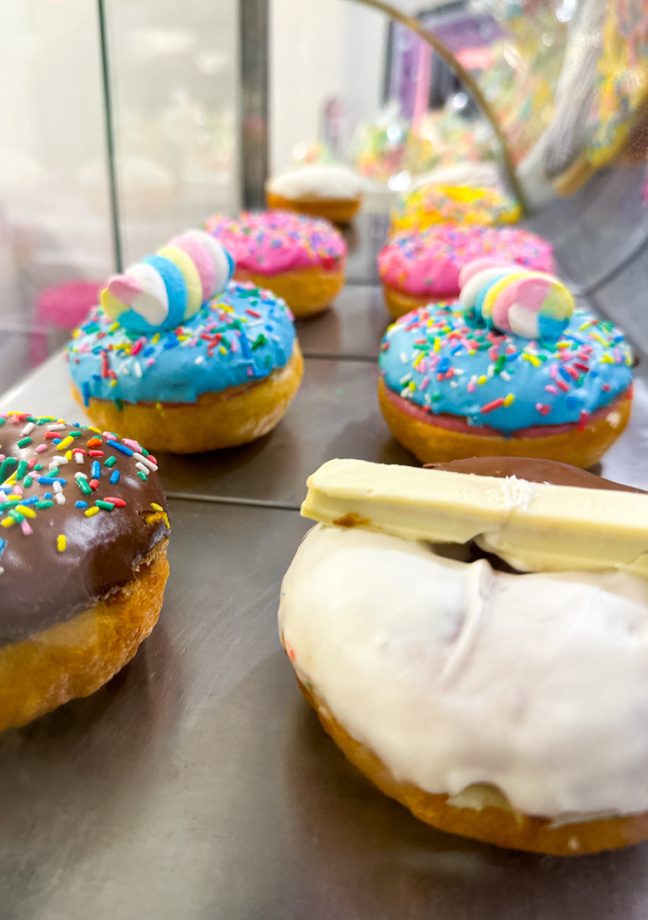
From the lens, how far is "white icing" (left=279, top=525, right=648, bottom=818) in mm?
800

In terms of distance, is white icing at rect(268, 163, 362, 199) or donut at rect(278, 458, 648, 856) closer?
Result: donut at rect(278, 458, 648, 856)

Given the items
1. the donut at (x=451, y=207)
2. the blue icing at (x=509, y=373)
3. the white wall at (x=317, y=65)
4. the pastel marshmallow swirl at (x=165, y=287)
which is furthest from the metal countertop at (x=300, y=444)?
the white wall at (x=317, y=65)

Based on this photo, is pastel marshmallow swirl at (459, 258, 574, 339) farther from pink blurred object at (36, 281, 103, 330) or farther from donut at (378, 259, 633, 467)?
pink blurred object at (36, 281, 103, 330)

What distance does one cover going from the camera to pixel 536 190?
3410 millimetres

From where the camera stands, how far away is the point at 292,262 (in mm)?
2348

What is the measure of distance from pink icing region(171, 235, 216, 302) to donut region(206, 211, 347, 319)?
73 cm

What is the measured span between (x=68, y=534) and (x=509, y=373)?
2.93ft

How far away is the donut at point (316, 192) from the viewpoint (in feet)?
11.3

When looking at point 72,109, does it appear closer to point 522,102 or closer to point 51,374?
point 51,374

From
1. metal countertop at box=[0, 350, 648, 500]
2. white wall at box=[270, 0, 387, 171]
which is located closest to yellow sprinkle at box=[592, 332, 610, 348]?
metal countertop at box=[0, 350, 648, 500]

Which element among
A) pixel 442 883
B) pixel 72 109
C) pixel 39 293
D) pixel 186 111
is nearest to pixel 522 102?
pixel 186 111

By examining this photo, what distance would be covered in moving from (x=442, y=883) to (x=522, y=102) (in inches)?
147

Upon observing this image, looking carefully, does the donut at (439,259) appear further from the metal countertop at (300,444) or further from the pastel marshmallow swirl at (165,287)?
the pastel marshmallow swirl at (165,287)

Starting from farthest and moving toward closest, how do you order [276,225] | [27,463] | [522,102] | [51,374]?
[522,102] < [276,225] < [51,374] < [27,463]
